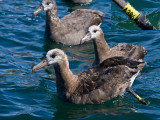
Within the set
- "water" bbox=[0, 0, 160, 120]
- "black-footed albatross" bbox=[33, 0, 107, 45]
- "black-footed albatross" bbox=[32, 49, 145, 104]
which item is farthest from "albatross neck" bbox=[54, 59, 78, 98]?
"black-footed albatross" bbox=[33, 0, 107, 45]

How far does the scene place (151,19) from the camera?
48.9 ft

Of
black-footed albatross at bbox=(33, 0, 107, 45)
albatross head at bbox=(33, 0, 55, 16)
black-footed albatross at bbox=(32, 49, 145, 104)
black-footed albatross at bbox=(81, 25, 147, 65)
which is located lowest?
black-footed albatross at bbox=(32, 49, 145, 104)

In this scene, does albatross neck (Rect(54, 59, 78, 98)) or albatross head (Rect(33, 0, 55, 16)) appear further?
albatross head (Rect(33, 0, 55, 16))

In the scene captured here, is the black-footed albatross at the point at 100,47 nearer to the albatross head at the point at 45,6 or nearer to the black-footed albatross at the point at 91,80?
the black-footed albatross at the point at 91,80

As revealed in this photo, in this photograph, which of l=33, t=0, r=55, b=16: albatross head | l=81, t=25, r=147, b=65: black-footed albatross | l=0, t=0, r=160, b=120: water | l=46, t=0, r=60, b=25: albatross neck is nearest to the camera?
l=0, t=0, r=160, b=120: water

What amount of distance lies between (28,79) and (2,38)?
141 inches

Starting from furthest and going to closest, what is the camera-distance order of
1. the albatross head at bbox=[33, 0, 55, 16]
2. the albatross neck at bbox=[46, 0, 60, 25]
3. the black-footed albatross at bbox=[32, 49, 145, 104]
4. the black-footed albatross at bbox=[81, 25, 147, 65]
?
the albatross neck at bbox=[46, 0, 60, 25] → the albatross head at bbox=[33, 0, 55, 16] → the black-footed albatross at bbox=[81, 25, 147, 65] → the black-footed albatross at bbox=[32, 49, 145, 104]

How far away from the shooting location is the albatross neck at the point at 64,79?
8.55 meters

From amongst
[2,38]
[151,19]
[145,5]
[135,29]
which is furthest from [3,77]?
[145,5]

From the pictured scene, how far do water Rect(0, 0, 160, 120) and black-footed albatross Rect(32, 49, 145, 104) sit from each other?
0.19m

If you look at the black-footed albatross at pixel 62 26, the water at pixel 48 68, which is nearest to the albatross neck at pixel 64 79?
the water at pixel 48 68

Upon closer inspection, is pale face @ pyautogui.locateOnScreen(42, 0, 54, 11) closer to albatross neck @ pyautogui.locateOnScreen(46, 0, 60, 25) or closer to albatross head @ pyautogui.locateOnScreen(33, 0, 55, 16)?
albatross head @ pyautogui.locateOnScreen(33, 0, 55, 16)

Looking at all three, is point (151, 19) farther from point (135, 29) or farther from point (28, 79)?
point (28, 79)

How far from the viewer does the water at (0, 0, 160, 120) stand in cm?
845
